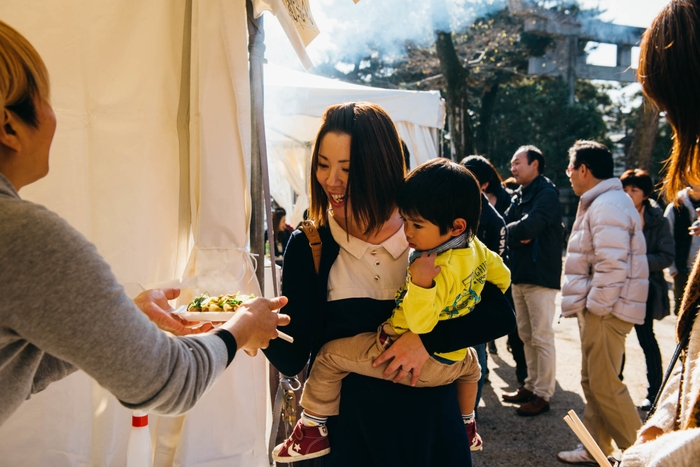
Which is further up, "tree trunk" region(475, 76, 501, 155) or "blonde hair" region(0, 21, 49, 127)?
"tree trunk" region(475, 76, 501, 155)

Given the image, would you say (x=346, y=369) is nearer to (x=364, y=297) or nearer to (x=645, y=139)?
(x=364, y=297)

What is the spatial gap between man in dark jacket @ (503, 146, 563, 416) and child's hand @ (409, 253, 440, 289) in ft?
11.5

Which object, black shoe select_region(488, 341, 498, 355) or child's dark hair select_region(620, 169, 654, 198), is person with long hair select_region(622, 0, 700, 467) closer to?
child's dark hair select_region(620, 169, 654, 198)

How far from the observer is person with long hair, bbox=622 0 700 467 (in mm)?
1229

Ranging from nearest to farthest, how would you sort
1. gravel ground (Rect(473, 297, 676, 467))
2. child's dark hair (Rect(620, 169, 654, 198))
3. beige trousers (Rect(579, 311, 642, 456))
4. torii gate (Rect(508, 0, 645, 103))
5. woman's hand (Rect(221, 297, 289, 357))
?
woman's hand (Rect(221, 297, 289, 357)) < beige trousers (Rect(579, 311, 642, 456)) < gravel ground (Rect(473, 297, 676, 467)) < child's dark hair (Rect(620, 169, 654, 198)) < torii gate (Rect(508, 0, 645, 103))

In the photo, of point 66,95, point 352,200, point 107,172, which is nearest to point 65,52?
point 66,95

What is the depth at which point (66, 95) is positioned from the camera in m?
2.40

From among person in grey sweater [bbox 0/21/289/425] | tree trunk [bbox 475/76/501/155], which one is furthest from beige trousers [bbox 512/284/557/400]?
tree trunk [bbox 475/76/501/155]

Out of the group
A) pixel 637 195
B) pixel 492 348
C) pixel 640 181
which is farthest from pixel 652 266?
pixel 492 348

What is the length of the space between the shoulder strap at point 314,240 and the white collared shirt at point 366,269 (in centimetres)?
6

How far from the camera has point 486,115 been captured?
56.7 feet

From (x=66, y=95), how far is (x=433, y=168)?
1783 mm

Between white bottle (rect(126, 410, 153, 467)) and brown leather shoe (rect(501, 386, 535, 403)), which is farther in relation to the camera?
brown leather shoe (rect(501, 386, 535, 403))

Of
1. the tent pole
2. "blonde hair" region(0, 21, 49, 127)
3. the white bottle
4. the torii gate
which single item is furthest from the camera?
the torii gate
